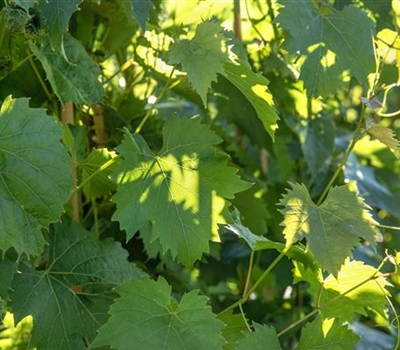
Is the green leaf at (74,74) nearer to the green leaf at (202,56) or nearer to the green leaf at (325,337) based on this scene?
the green leaf at (202,56)

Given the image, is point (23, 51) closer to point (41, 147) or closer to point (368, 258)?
point (41, 147)

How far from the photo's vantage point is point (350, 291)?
131 centimetres

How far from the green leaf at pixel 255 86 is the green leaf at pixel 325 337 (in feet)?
0.95

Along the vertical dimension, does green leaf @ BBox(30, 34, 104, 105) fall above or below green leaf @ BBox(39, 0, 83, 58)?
below

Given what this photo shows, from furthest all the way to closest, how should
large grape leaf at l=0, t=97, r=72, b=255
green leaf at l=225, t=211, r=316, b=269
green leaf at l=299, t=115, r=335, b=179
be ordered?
green leaf at l=299, t=115, r=335, b=179
green leaf at l=225, t=211, r=316, b=269
large grape leaf at l=0, t=97, r=72, b=255

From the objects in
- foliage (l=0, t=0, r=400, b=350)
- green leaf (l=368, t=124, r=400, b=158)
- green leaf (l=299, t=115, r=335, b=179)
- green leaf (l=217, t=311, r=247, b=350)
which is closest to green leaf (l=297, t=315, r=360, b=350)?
foliage (l=0, t=0, r=400, b=350)

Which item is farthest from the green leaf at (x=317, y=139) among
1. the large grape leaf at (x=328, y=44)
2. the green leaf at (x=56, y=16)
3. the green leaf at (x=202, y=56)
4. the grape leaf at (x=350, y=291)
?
the green leaf at (x=56, y=16)

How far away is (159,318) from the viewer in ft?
3.87

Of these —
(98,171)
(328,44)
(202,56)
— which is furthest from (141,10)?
(328,44)

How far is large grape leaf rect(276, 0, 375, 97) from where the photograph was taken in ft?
4.78

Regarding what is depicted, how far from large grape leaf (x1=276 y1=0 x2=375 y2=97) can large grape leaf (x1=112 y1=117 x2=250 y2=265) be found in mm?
270

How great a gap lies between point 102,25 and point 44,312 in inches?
24.4

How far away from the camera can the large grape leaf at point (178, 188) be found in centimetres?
122

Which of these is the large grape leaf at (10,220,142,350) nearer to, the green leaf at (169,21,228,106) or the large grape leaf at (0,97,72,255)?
the large grape leaf at (0,97,72,255)
